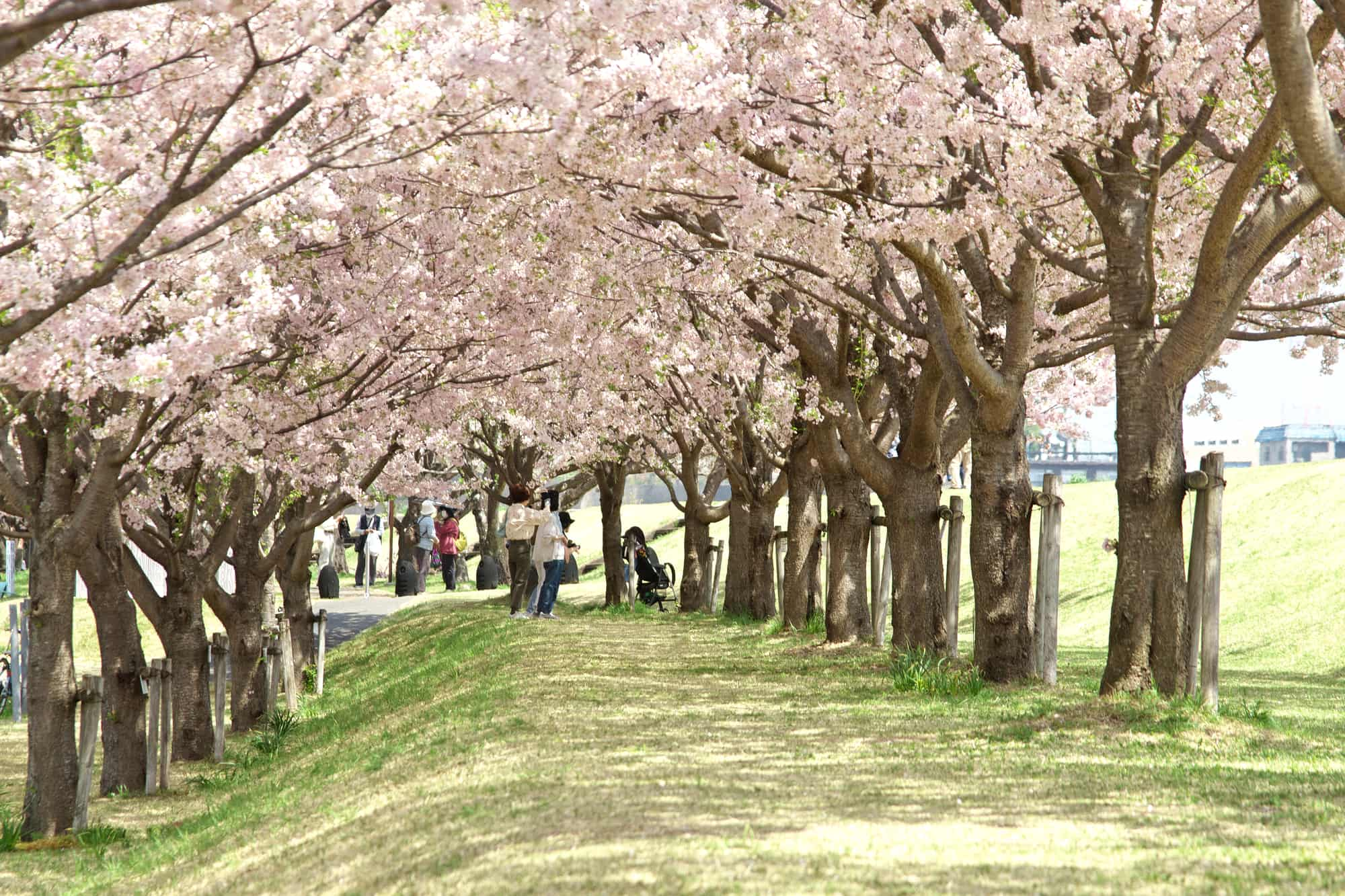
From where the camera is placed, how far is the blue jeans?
19.0 m

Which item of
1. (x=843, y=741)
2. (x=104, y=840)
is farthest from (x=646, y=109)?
(x=104, y=840)

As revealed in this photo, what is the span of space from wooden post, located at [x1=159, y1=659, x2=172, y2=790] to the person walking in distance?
7.25 metres

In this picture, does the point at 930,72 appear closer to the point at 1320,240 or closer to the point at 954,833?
the point at 954,833

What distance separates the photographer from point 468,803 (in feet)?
20.8

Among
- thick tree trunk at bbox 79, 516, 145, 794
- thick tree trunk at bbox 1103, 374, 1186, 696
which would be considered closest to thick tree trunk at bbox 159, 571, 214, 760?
thick tree trunk at bbox 79, 516, 145, 794

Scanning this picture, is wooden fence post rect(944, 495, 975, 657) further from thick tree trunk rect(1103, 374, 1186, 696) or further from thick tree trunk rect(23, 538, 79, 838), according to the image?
thick tree trunk rect(23, 538, 79, 838)

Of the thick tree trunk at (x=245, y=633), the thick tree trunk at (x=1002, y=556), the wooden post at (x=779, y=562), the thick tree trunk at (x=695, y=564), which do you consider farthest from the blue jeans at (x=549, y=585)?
the thick tree trunk at (x=1002, y=556)

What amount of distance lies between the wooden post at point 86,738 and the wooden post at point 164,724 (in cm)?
150

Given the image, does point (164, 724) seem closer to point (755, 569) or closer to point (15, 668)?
point (15, 668)

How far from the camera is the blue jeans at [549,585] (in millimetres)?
18969

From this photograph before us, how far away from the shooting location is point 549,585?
19.4 metres

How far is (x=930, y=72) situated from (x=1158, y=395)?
266 cm

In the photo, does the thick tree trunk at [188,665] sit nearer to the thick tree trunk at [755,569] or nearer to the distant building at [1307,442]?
the thick tree trunk at [755,569]

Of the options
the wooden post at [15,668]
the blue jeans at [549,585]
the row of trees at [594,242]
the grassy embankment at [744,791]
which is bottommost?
the wooden post at [15,668]
